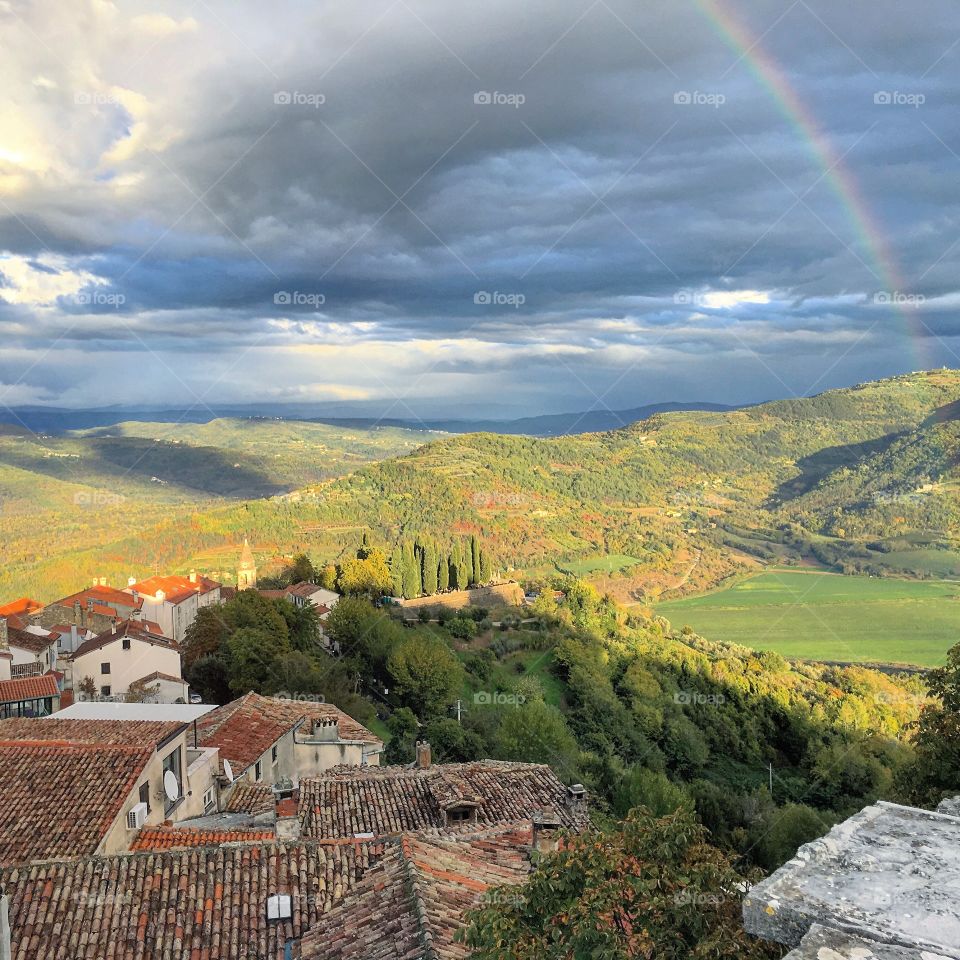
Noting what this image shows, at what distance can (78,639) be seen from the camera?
1865 inches

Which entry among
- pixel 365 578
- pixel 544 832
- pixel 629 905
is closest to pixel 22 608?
pixel 365 578

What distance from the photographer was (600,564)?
113 meters

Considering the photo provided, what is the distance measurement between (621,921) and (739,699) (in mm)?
55750

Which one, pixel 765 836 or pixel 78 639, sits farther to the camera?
pixel 78 639

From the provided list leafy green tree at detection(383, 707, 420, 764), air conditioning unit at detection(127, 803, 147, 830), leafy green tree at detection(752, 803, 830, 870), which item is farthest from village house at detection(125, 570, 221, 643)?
air conditioning unit at detection(127, 803, 147, 830)

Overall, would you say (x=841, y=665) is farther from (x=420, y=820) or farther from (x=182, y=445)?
(x=182, y=445)

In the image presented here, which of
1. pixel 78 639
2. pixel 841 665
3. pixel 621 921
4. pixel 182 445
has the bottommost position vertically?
pixel 841 665

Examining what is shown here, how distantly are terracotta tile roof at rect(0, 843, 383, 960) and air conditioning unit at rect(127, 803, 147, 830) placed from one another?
307cm

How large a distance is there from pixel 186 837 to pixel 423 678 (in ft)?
93.3

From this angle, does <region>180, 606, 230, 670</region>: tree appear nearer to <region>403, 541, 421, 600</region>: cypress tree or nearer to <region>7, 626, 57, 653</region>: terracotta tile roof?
<region>7, 626, 57, 653</region>: terracotta tile roof

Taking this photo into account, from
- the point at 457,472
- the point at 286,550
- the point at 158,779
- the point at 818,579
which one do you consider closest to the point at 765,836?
the point at 158,779

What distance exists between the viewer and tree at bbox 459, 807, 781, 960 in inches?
187

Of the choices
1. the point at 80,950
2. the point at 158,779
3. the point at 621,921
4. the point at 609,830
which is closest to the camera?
the point at 621,921

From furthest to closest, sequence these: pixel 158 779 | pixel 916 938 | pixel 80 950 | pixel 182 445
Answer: pixel 182 445
pixel 158 779
pixel 80 950
pixel 916 938
